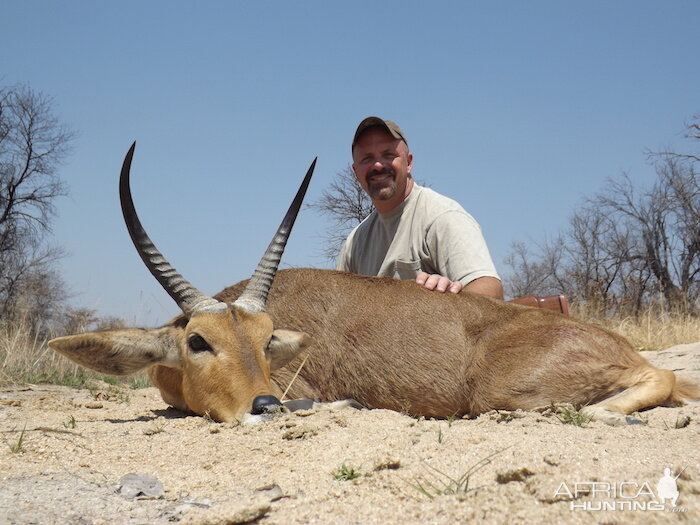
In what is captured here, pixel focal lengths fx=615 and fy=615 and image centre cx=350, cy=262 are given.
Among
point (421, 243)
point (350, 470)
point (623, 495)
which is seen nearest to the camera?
point (623, 495)

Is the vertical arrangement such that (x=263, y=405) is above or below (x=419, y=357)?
below

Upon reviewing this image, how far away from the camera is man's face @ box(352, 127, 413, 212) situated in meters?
7.15

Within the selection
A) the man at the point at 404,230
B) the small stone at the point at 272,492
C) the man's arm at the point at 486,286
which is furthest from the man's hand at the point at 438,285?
the small stone at the point at 272,492

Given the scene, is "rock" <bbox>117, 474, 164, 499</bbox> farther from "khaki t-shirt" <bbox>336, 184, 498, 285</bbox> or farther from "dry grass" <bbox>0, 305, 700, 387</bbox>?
"dry grass" <bbox>0, 305, 700, 387</bbox>

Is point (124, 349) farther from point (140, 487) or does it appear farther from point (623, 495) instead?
point (623, 495)

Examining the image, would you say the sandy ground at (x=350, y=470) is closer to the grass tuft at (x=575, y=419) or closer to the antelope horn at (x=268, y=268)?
the grass tuft at (x=575, y=419)

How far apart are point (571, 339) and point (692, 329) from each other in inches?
300

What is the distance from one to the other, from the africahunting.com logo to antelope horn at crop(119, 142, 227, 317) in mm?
3035

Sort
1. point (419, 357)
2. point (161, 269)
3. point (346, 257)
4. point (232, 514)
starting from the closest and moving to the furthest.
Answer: point (232, 514) → point (161, 269) → point (419, 357) → point (346, 257)

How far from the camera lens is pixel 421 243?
6.67 meters

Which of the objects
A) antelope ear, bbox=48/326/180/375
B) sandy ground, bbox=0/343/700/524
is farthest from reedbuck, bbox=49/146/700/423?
sandy ground, bbox=0/343/700/524

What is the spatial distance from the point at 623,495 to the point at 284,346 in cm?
308

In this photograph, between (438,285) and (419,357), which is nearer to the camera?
(419,357)

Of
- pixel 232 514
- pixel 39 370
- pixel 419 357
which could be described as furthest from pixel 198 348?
pixel 39 370
